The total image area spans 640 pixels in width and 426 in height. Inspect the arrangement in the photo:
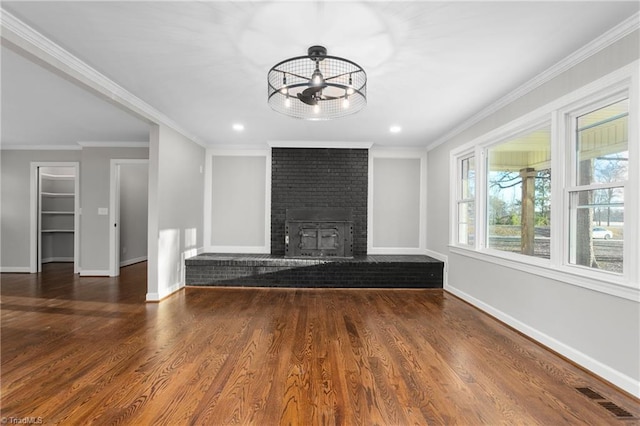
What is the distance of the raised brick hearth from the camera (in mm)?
4934

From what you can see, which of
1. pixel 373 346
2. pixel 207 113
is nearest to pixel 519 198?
pixel 373 346

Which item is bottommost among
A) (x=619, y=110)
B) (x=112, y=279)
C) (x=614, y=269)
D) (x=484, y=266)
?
(x=112, y=279)

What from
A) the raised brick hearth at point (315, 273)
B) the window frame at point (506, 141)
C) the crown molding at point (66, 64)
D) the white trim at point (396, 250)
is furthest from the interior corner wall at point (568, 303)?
the crown molding at point (66, 64)

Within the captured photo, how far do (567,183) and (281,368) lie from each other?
270cm

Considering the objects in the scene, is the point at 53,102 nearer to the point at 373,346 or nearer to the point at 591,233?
the point at 373,346

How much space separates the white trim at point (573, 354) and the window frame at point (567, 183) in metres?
0.51

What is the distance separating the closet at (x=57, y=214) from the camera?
7109 mm

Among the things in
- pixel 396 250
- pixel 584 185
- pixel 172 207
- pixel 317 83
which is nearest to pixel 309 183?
pixel 396 250

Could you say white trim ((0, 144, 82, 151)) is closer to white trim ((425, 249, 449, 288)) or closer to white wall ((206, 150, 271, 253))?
white wall ((206, 150, 271, 253))

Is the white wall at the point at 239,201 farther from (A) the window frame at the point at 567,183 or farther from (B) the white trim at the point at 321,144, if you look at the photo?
(A) the window frame at the point at 567,183

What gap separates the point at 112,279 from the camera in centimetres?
540

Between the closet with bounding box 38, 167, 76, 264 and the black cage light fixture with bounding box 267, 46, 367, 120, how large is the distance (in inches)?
265

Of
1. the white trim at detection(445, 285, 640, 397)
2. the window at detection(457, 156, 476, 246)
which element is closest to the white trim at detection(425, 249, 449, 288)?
the window at detection(457, 156, 476, 246)

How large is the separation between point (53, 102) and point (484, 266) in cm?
543
